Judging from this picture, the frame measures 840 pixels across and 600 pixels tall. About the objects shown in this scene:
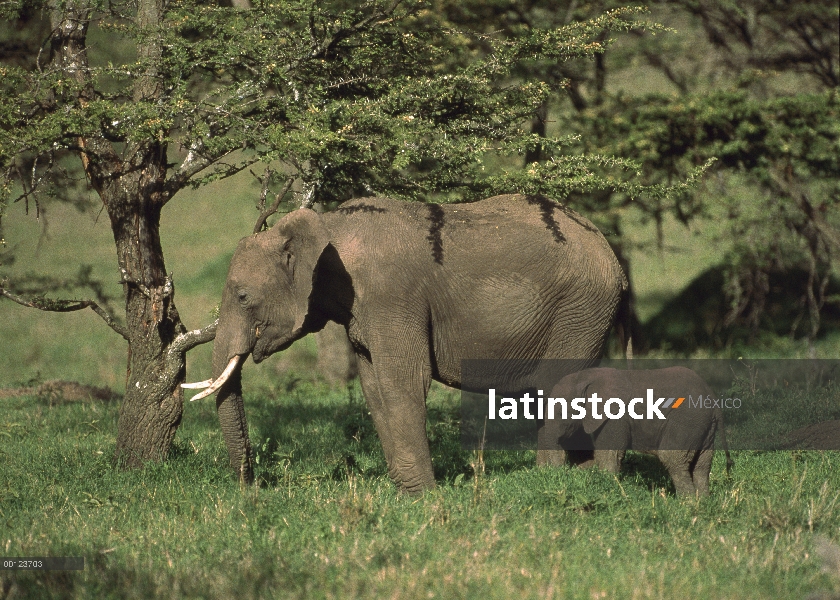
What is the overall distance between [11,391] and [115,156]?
19.3 ft

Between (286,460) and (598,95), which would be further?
(598,95)

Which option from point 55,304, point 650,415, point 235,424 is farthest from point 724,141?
point 55,304

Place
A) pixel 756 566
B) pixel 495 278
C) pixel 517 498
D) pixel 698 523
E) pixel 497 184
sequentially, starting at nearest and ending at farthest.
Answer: pixel 756 566 → pixel 698 523 → pixel 517 498 → pixel 495 278 → pixel 497 184

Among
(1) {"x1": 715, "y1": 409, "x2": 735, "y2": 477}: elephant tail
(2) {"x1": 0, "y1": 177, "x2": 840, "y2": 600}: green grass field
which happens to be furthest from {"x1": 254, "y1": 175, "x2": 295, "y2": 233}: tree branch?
(1) {"x1": 715, "y1": 409, "x2": 735, "y2": 477}: elephant tail

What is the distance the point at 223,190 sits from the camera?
35156 mm

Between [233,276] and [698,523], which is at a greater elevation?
[233,276]

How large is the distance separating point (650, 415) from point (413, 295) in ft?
7.00

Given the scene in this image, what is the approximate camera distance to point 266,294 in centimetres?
863

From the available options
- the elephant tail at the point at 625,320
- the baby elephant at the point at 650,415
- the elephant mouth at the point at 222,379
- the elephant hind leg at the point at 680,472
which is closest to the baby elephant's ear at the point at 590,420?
the baby elephant at the point at 650,415

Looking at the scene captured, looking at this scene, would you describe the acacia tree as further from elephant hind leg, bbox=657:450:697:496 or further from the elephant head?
elephant hind leg, bbox=657:450:697:496

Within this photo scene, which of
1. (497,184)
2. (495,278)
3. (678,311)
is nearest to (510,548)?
(495,278)

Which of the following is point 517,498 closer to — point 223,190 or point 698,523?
point 698,523

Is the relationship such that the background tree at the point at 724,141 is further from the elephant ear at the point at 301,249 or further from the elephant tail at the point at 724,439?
the elephant ear at the point at 301,249

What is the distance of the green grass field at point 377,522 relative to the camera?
6.19 meters
